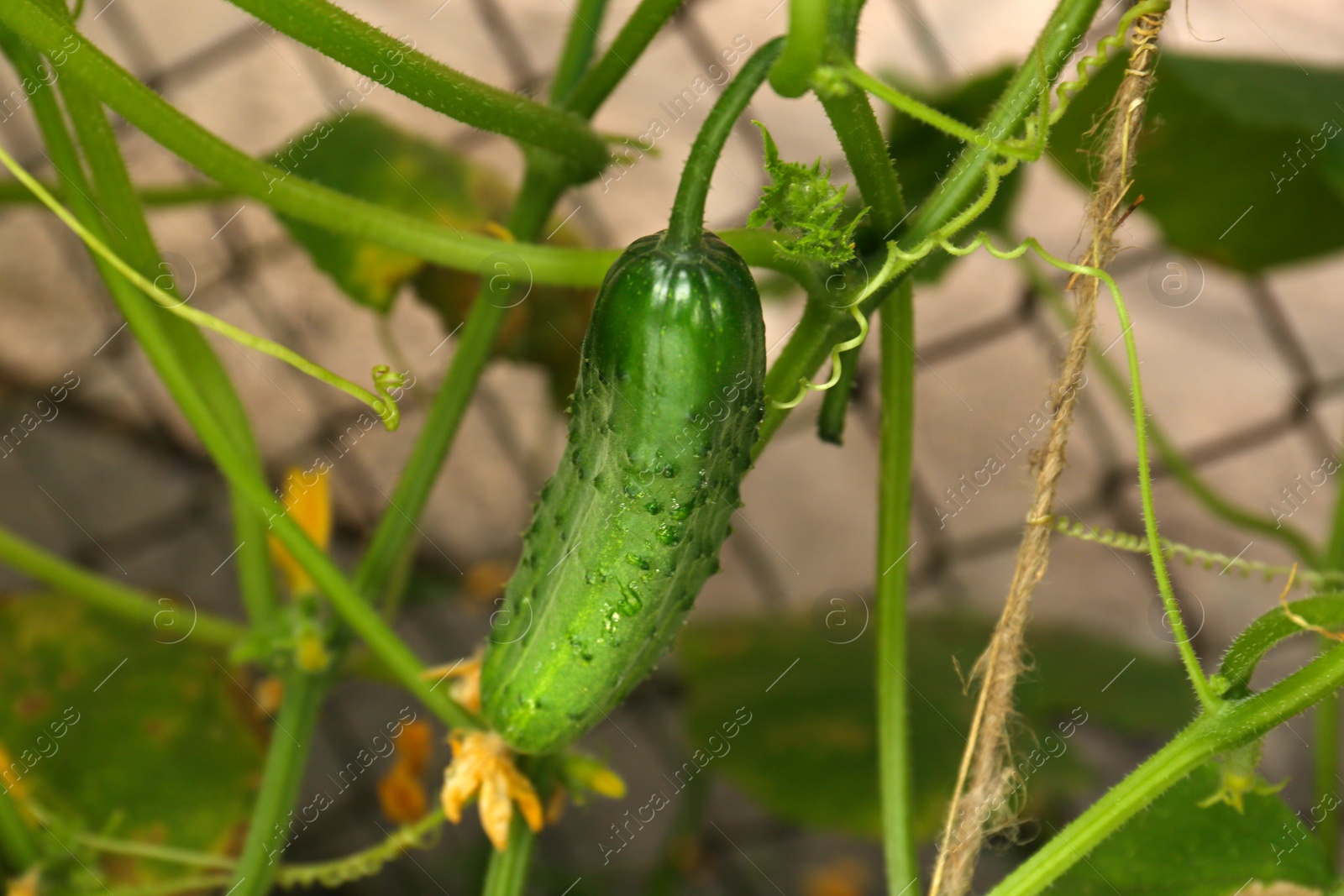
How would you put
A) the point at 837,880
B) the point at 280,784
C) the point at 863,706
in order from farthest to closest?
the point at 837,880 < the point at 863,706 < the point at 280,784

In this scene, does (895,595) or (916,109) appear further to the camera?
(895,595)

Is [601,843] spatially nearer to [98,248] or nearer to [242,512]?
[242,512]

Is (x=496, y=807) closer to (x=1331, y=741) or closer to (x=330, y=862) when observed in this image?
(x=330, y=862)

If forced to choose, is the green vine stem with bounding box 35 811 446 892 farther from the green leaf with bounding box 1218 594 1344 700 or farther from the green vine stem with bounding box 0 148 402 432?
the green leaf with bounding box 1218 594 1344 700

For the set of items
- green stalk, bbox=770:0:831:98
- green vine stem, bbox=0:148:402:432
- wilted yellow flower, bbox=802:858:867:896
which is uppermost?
green stalk, bbox=770:0:831:98

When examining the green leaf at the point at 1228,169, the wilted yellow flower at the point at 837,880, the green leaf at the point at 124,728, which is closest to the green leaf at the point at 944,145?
the green leaf at the point at 1228,169

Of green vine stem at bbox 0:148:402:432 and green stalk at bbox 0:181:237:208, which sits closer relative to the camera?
green vine stem at bbox 0:148:402:432

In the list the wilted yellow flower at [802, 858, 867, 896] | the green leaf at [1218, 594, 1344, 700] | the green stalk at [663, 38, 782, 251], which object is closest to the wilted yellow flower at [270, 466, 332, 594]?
the green stalk at [663, 38, 782, 251]

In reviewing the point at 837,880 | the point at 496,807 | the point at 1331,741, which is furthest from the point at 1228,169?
the point at 837,880
